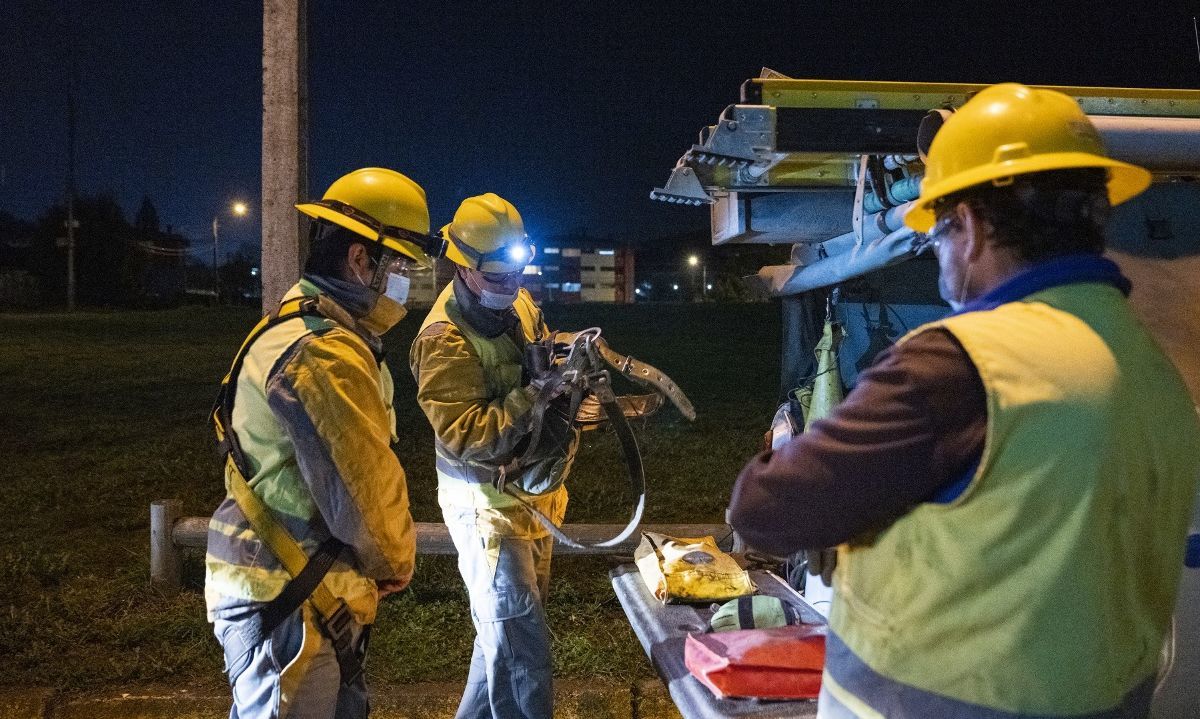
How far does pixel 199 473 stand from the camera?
9.09 metres

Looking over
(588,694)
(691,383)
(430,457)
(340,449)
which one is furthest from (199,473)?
(691,383)

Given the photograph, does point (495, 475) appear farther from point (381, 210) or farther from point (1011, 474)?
point (1011, 474)

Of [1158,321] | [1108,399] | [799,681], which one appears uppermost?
[1158,321]

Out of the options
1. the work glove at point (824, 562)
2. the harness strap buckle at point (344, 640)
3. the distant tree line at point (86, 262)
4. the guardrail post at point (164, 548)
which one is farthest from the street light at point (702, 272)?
the work glove at point (824, 562)

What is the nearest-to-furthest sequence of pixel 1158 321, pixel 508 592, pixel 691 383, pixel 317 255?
pixel 1158 321
pixel 317 255
pixel 508 592
pixel 691 383

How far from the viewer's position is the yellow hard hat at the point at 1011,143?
1528mm

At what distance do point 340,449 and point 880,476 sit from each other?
1495mm

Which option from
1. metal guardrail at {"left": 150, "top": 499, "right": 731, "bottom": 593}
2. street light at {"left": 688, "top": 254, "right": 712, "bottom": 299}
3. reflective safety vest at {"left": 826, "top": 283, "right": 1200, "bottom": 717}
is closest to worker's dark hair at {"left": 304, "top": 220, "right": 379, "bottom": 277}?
reflective safety vest at {"left": 826, "top": 283, "right": 1200, "bottom": 717}

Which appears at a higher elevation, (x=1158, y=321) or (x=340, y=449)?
(x=1158, y=321)

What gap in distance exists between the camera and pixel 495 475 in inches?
137

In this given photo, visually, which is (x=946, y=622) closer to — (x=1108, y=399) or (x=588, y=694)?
(x=1108, y=399)

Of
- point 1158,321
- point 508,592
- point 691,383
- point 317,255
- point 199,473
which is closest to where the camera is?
point 1158,321

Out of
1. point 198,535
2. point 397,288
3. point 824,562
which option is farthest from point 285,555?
point 198,535

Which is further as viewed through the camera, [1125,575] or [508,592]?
[508,592]
